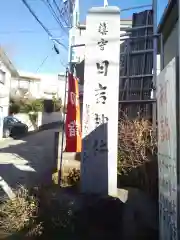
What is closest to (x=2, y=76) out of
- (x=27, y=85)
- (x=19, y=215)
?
(x=27, y=85)

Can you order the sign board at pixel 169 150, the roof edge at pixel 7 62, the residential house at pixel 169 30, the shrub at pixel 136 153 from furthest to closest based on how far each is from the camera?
1. the roof edge at pixel 7 62
2. the residential house at pixel 169 30
3. the shrub at pixel 136 153
4. the sign board at pixel 169 150

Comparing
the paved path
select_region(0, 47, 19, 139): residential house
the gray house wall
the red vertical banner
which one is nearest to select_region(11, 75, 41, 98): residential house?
select_region(0, 47, 19, 139): residential house

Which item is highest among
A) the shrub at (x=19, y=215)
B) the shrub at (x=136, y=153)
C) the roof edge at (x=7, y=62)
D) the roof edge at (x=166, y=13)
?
the roof edge at (x=7, y=62)

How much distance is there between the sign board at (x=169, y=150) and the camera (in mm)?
2471

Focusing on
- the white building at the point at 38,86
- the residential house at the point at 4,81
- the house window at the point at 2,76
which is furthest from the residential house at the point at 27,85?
the house window at the point at 2,76

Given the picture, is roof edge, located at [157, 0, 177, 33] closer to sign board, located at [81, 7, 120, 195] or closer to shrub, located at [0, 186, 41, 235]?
sign board, located at [81, 7, 120, 195]

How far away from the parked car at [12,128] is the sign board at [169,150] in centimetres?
2260

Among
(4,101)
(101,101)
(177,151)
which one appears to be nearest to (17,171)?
→ (101,101)

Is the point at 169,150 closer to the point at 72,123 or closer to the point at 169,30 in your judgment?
the point at 72,123

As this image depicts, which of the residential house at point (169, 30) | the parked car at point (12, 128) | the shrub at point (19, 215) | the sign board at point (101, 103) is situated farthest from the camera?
the parked car at point (12, 128)

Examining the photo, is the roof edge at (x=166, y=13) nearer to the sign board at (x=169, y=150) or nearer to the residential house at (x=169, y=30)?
the residential house at (x=169, y=30)

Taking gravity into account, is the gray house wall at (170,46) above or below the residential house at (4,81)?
below

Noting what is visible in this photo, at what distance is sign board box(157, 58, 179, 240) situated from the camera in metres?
2.47

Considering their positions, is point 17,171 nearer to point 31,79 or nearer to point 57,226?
point 57,226
